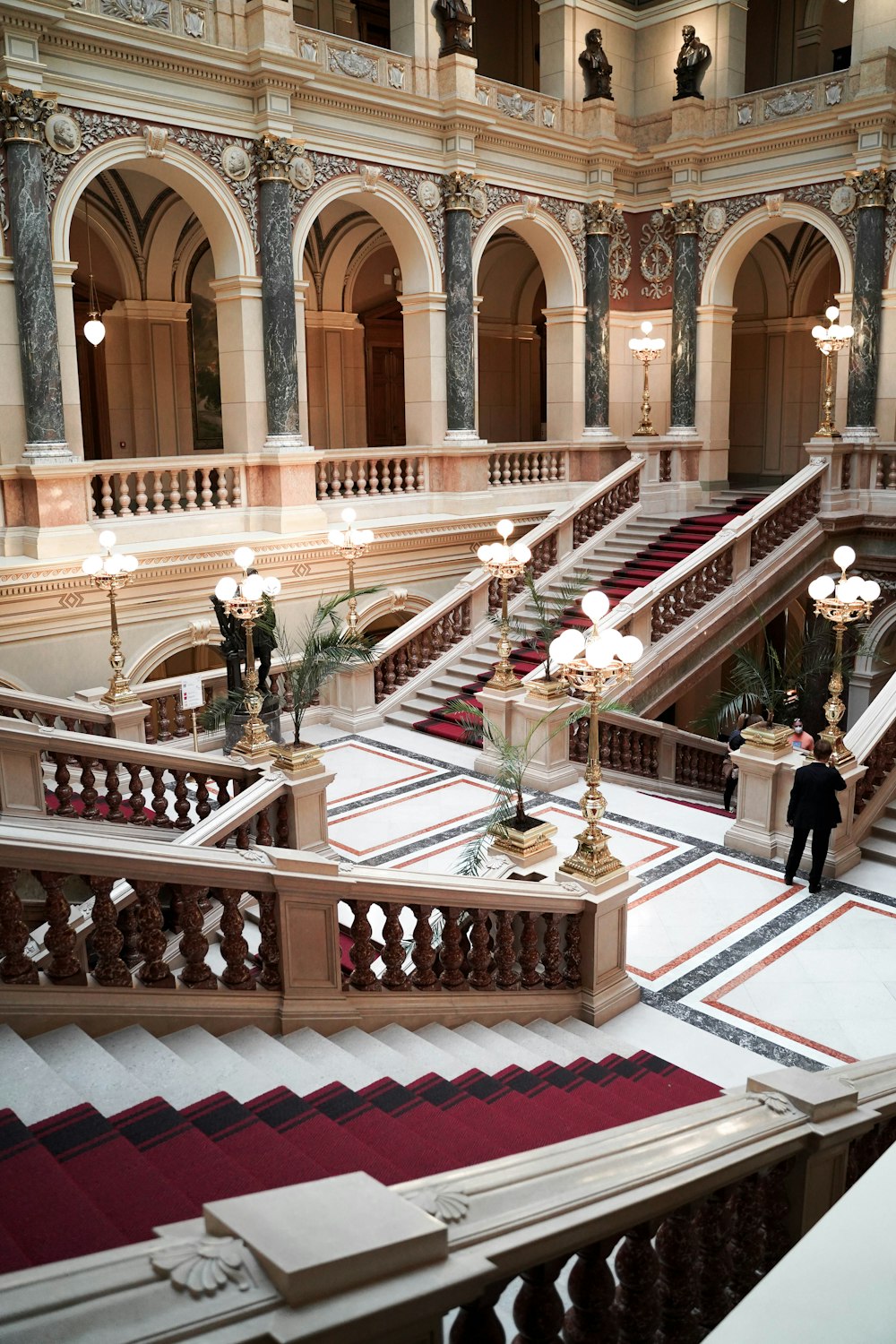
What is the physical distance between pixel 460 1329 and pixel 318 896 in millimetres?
3489

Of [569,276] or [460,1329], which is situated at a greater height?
[569,276]

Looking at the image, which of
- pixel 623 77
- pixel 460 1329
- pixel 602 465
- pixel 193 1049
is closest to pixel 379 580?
pixel 602 465

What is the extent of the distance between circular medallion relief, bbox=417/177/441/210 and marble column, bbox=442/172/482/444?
0.18 m

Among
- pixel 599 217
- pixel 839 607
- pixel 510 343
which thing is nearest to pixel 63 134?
pixel 599 217

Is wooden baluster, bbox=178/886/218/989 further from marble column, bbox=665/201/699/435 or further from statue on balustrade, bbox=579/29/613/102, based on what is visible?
statue on balustrade, bbox=579/29/613/102

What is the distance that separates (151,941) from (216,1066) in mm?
666

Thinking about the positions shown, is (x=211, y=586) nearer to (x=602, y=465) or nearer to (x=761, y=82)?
(x=602, y=465)

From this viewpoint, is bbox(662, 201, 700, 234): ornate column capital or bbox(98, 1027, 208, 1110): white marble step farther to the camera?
bbox(662, 201, 700, 234): ornate column capital

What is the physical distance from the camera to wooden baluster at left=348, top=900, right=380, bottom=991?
5953mm

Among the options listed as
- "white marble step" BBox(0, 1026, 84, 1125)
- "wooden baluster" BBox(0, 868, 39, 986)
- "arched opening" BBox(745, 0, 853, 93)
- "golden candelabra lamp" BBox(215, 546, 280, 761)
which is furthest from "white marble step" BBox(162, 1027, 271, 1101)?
"arched opening" BBox(745, 0, 853, 93)

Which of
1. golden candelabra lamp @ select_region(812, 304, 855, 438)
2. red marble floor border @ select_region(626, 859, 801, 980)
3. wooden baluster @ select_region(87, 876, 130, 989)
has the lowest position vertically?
red marble floor border @ select_region(626, 859, 801, 980)

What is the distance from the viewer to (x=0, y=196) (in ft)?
41.3

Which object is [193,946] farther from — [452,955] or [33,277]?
[33,277]

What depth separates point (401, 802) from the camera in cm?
1179
